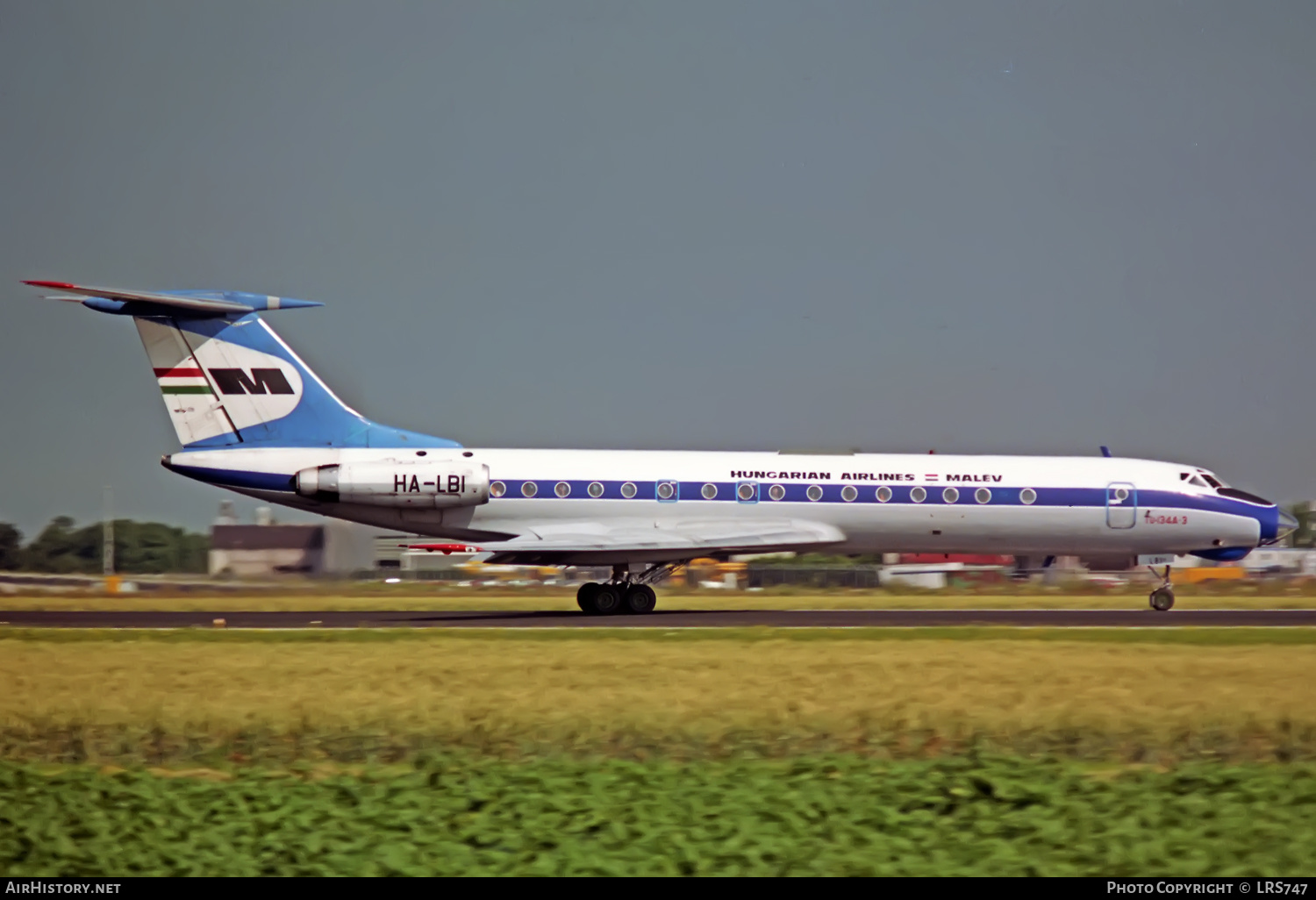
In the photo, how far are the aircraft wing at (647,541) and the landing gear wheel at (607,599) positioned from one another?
28.1 inches

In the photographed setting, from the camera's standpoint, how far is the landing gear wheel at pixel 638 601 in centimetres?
2909

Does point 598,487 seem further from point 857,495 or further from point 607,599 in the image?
point 857,495

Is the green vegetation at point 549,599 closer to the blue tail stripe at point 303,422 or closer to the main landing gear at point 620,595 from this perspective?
the main landing gear at point 620,595

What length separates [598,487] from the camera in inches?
1141

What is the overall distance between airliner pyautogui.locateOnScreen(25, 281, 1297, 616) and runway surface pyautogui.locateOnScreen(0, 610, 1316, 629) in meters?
1.44

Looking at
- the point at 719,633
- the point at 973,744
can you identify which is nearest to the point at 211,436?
the point at 719,633

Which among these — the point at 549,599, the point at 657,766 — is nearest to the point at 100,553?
the point at 549,599

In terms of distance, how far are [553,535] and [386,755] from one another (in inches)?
669

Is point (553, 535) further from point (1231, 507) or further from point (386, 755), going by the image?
point (386, 755)

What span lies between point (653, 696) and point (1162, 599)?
19020 mm

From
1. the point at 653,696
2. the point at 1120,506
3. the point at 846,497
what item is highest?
the point at 846,497

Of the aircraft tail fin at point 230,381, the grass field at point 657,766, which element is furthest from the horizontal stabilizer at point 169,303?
the grass field at point 657,766

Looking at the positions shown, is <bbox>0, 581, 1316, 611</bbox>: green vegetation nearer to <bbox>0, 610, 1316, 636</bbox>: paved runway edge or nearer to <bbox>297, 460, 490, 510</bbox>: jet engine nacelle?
<bbox>0, 610, 1316, 636</bbox>: paved runway edge

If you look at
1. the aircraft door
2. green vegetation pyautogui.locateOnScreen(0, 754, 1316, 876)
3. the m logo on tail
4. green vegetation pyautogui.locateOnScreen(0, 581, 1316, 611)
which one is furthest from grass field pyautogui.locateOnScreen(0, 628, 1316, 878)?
green vegetation pyautogui.locateOnScreen(0, 581, 1316, 611)
